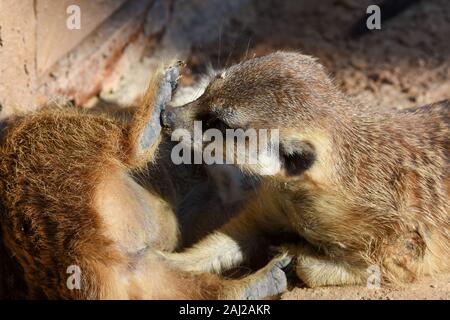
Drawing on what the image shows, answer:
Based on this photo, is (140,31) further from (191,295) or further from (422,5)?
(191,295)

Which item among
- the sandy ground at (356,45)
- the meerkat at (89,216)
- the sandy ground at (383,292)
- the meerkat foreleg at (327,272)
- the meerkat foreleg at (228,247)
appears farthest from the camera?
the sandy ground at (356,45)

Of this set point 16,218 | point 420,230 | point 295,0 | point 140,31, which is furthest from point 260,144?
point 295,0

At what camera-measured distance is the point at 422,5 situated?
5.89 meters

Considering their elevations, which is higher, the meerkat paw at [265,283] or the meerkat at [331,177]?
the meerkat at [331,177]

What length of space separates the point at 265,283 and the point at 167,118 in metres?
0.95

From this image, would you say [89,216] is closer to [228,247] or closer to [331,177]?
[228,247]

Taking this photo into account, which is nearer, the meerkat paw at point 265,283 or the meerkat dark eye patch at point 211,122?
the meerkat paw at point 265,283

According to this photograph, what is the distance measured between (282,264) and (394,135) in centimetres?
90

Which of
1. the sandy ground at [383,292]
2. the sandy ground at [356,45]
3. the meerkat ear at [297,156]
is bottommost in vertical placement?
the sandy ground at [383,292]

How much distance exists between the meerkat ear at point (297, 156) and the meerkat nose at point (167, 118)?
59 centimetres

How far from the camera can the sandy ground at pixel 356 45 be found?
5398 mm

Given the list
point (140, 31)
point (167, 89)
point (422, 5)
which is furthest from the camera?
point (422, 5)

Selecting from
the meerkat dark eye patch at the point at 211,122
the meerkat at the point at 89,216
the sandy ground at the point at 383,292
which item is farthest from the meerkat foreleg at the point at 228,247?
the meerkat dark eye patch at the point at 211,122

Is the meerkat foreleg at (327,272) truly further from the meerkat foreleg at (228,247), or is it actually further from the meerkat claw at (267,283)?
the meerkat foreleg at (228,247)
